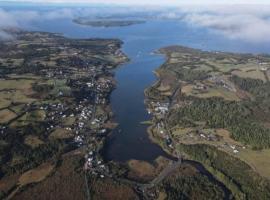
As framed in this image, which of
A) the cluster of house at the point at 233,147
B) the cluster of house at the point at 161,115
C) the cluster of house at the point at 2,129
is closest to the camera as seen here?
the cluster of house at the point at 233,147

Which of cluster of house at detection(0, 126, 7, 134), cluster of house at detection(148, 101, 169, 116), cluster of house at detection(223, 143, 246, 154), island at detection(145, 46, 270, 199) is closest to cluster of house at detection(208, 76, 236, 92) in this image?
island at detection(145, 46, 270, 199)

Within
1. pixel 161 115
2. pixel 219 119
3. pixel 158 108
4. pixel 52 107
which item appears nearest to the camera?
pixel 219 119

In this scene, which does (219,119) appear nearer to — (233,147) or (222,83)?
(233,147)

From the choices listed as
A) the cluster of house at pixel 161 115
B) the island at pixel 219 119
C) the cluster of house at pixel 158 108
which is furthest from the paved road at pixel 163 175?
the cluster of house at pixel 158 108

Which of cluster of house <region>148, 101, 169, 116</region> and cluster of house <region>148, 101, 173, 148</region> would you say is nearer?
cluster of house <region>148, 101, 173, 148</region>

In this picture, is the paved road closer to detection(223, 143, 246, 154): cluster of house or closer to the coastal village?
the coastal village

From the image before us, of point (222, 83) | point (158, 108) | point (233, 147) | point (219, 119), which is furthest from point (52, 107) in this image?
point (222, 83)

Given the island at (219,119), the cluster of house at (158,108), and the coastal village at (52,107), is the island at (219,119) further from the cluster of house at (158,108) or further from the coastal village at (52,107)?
the coastal village at (52,107)

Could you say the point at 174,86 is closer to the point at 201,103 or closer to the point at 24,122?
the point at 201,103
